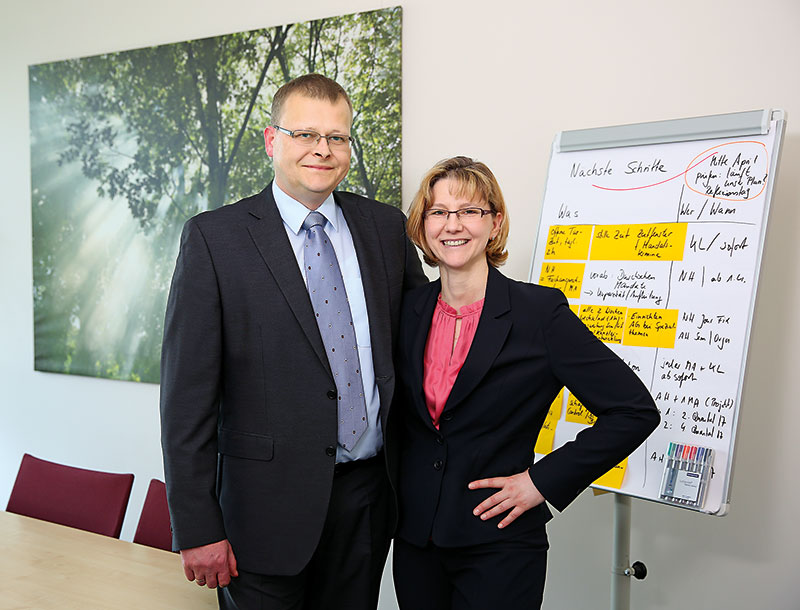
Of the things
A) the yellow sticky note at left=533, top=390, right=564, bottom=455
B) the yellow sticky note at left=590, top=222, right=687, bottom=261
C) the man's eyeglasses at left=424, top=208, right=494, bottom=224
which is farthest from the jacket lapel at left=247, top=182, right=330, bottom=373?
the yellow sticky note at left=590, top=222, right=687, bottom=261

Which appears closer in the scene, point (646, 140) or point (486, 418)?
point (486, 418)

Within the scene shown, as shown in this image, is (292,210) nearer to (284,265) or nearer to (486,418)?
(284,265)

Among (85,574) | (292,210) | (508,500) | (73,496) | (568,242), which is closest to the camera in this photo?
(508,500)

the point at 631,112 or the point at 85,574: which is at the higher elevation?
the point at 631,112

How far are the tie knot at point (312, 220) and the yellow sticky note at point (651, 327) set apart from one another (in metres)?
0.93

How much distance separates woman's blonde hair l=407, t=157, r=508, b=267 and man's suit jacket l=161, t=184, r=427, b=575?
307mm

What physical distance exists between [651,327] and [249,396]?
113cm

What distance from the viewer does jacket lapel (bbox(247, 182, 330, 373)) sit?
1.64 m

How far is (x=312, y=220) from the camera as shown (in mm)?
1754

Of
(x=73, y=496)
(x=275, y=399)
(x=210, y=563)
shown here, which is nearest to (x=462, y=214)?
(x=275, y=399)

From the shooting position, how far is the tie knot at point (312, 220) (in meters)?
1.75

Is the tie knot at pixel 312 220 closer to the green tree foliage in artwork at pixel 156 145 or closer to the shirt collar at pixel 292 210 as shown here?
the shirt collar at pixel 292 210

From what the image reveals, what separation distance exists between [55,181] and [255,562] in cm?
284

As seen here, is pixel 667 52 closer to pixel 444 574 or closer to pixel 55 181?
pixel 444 574
